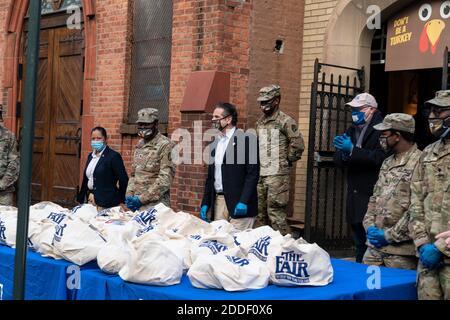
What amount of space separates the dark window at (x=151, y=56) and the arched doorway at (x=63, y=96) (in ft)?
3.17

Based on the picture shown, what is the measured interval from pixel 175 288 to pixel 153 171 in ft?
13.0

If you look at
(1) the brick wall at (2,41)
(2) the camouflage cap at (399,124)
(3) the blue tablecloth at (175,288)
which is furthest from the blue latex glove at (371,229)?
(1) the brick wall at (2,41)

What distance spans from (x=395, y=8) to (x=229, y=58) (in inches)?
85.3

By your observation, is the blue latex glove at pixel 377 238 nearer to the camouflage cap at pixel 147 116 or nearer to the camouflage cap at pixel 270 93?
the camouflage cap at pixel 270 93

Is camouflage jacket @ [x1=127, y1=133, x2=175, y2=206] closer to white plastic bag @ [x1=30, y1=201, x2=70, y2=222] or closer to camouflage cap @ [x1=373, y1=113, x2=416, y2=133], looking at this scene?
white plastic bag @ [x1=30, y1=201, x2=70, y2=222]

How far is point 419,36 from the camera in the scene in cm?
859

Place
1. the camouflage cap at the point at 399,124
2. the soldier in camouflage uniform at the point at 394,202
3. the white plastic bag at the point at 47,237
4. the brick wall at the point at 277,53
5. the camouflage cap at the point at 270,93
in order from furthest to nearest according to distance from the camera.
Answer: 1. the brick wall at the point at 277,53
2. the camouflage cap at the point at 270,93
3. the camouflage cap at the point at 399,124
4. the soldier in camouflage uniform at the point at 394,202
5. the white plastic bag at the point at 47,237

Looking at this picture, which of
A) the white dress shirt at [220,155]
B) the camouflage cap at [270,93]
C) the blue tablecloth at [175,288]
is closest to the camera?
the blue tablecloth at [175,288]

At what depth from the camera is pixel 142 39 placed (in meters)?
10.5

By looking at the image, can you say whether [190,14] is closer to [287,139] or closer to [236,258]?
[287,139]

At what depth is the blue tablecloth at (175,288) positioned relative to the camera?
12.6ft

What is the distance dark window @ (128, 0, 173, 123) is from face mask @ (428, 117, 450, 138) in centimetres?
573

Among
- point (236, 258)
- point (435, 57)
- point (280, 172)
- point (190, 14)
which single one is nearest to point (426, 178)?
point (236, 258)
